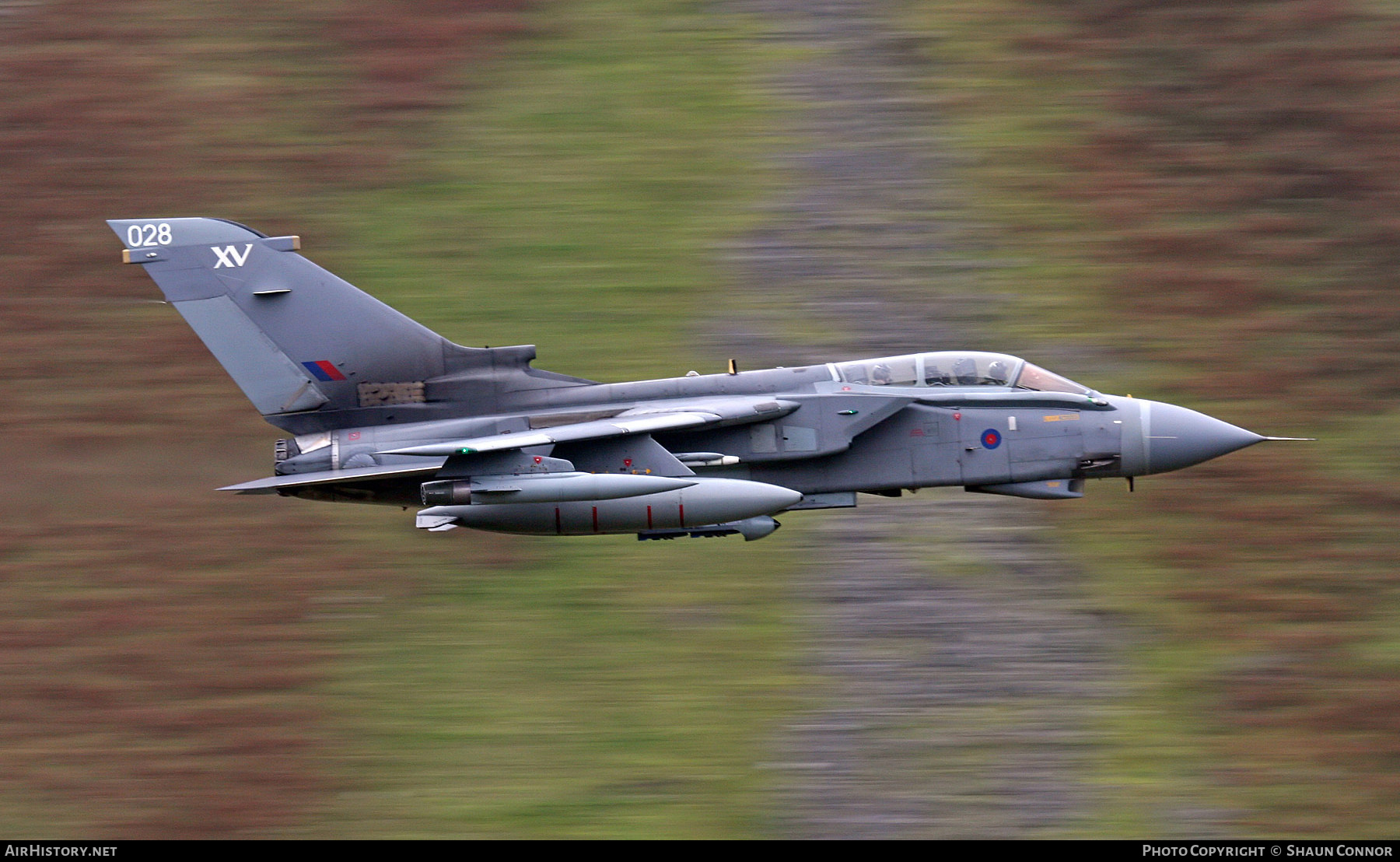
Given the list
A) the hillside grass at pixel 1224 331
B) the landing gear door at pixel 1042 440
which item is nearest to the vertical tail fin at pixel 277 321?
the landing gear door at pixel 1042 440

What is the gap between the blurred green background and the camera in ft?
53.5

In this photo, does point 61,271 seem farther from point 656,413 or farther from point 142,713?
point 656,413

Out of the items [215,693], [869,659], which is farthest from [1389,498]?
[215,693]

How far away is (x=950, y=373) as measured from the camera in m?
16.1

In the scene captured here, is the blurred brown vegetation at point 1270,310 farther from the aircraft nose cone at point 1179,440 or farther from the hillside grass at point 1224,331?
the aircraft nose cone at point 1179,440

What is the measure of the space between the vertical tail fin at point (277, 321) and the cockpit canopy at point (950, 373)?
4841mm

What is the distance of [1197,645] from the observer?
1753 cm

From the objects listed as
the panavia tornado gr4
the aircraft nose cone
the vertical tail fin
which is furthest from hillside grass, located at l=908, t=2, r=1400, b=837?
the vertical tail fin

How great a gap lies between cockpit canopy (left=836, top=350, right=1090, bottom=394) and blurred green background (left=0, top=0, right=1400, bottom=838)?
3197 millimetres

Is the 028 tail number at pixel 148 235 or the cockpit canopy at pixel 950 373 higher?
the 028 tail number at pixel 148 235

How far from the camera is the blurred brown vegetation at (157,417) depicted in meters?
16.6

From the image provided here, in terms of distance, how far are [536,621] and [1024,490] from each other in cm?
600

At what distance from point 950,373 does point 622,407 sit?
3.68 m

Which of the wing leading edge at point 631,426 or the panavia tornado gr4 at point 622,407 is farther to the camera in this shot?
the panavia tornado gr4 at point 622,407
